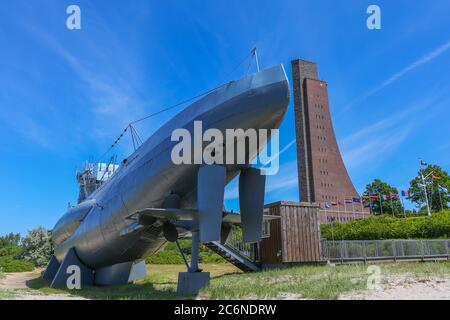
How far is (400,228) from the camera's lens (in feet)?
134

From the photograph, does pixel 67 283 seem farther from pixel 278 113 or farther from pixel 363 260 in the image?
pixel 363 260

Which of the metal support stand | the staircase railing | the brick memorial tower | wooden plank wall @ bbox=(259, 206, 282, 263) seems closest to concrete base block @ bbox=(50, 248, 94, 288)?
the metal support stand

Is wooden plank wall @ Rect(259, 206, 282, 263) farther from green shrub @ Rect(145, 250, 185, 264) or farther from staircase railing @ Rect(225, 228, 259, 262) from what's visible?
green shrub @ Rect(145, 250, 185, 264)

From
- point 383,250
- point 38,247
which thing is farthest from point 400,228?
point 38,247

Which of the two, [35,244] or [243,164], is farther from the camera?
[35,244]

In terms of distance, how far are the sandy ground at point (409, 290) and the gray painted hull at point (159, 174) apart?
5.80 meters

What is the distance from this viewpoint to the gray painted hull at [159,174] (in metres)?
12.4

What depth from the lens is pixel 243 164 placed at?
46.3ft

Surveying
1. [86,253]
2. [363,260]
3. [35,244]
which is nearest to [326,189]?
[35,244]

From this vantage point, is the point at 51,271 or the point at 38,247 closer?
the point at 51,271

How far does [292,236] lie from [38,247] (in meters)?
48.7

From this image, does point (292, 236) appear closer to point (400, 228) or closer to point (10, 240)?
point (400, 228)
